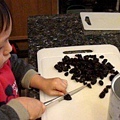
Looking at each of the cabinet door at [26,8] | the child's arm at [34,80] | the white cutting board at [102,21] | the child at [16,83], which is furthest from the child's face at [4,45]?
Answer: the cabinet door at [26,8]

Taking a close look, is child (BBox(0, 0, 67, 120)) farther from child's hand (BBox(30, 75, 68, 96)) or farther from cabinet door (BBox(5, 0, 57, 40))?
cabinet door (BBox(5, 0, 57, 40))

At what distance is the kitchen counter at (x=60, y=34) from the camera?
0.98m

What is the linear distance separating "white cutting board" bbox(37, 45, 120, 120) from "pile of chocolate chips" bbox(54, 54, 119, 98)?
15mm

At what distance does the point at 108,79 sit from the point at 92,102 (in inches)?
4.3

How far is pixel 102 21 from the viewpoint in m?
1.12

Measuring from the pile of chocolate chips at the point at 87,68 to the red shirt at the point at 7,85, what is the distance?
141mm

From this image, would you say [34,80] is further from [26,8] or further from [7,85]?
[26,8]

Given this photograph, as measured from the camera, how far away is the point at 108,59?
891 millimetres

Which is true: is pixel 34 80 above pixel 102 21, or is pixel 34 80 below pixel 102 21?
below

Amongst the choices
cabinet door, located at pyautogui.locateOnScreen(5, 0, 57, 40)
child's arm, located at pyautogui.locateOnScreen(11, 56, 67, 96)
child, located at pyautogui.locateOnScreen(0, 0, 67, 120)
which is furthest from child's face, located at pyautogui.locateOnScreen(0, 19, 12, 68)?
cabinet door, located at pyautogui.locateOnScreen(5, 0, 57, 40)

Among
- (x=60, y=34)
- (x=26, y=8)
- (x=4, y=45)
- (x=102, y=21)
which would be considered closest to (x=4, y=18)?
(x=4, y=45)

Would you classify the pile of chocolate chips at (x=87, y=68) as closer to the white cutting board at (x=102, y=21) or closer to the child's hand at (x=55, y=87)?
the child's hand at (x=55, y=87)

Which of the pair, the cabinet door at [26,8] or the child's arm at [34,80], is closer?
the child's arm at [34,80]

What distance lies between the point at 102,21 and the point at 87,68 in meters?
0.37
